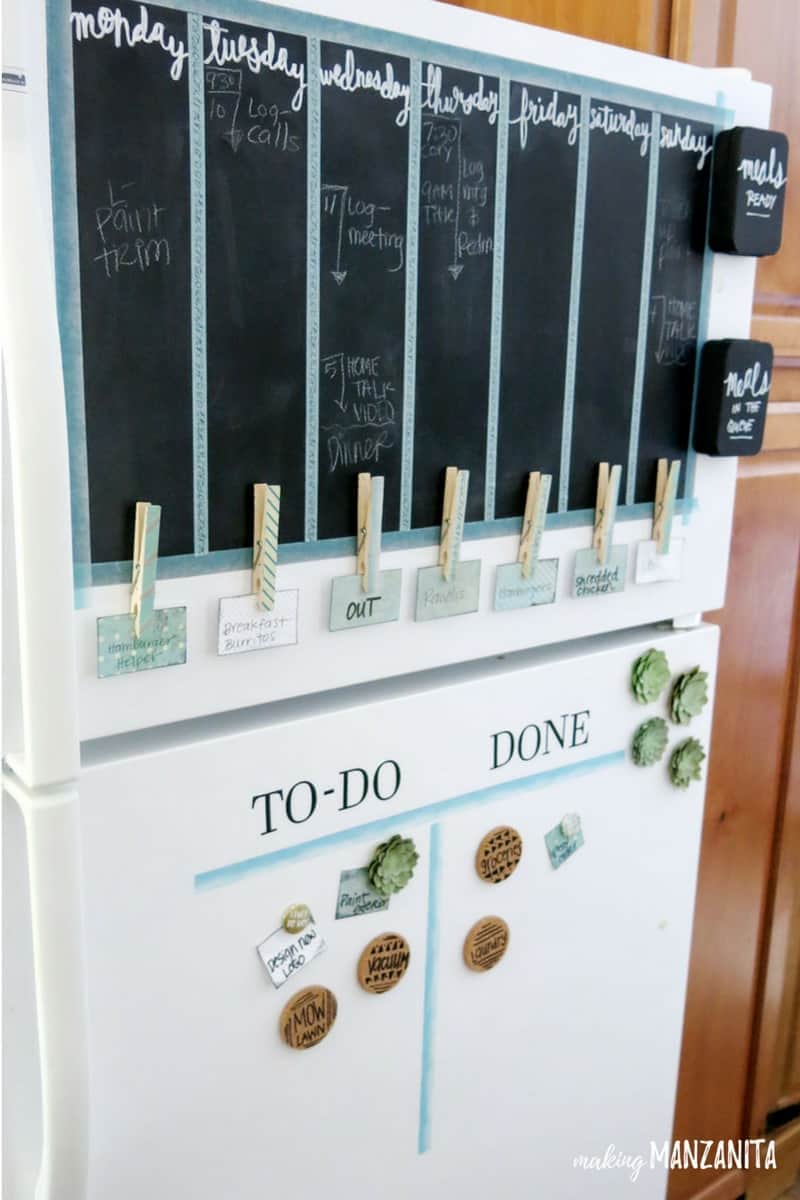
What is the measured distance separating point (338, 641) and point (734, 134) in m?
0.60

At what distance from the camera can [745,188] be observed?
98 cm

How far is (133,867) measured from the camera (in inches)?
29.2

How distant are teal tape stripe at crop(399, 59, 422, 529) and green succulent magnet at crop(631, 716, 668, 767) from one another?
37cm

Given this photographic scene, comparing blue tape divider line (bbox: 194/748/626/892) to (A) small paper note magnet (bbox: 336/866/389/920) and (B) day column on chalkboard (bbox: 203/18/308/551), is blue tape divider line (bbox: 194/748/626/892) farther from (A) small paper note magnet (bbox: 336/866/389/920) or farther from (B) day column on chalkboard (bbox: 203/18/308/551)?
(B) day column on chalkboard (bbox: 203/18/308/551)

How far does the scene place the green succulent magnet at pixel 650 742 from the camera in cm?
105

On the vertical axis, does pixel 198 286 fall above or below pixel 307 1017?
above

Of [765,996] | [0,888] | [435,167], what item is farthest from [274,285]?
[765,996]

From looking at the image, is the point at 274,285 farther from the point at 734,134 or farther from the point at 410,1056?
the point at 410,1056

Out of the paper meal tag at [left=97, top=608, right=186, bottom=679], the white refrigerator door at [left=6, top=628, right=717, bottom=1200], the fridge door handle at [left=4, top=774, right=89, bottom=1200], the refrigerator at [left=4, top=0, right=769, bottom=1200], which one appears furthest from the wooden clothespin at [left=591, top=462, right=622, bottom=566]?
the fridge door handle at [left=4, top=774, right=89, bottom=1200]

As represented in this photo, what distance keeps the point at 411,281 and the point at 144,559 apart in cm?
30

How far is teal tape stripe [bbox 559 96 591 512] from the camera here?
89 centimetres

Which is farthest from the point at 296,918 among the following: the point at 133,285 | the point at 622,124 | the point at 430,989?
the point at 622,124

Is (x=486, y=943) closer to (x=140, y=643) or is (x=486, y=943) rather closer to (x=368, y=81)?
(x=140, y=643)

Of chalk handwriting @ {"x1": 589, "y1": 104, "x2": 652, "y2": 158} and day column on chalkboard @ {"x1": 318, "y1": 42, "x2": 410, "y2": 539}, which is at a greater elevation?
chalk handwriting @ {"x1": 589, "y1": 104, "x2": 652, "y2": 158}
